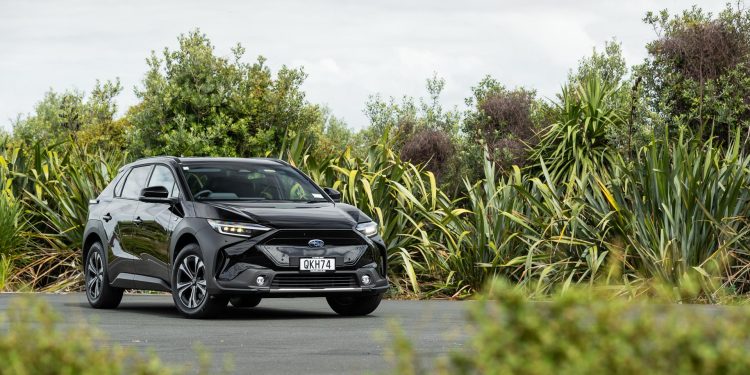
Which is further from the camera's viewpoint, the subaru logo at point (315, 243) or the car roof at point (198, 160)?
the car roof at point (198, 160)

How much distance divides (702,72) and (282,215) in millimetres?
15381

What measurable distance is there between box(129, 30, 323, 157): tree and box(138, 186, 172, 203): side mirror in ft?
92.0

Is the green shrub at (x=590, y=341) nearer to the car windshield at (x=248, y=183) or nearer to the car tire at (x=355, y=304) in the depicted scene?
the car tire at (x=355, y=304)

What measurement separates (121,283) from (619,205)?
19.6 feet

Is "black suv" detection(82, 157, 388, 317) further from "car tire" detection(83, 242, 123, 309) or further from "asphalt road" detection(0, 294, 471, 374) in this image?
"asphalt road" detection(0, 294, 471, 374)

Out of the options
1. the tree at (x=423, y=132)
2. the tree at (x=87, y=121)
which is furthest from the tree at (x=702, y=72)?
the tree at (x=87, y=121)

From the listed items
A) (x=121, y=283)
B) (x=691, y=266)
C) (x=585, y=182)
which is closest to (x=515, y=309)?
(x=121, y=283)

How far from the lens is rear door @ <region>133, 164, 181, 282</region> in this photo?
41.8 ft

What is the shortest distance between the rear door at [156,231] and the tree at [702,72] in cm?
1324

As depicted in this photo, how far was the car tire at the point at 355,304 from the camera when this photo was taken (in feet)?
42.2

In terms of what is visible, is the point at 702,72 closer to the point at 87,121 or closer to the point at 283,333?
the point at 283,333

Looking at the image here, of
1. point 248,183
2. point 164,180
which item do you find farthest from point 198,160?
point 248,183

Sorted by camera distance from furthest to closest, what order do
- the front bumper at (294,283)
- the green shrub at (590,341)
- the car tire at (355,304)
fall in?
the car tire at (355,304) → the front bumper at (294,283) → the green shrub at (590,341)

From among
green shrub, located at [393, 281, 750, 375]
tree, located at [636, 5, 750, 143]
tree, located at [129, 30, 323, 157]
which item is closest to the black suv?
green shrub, located at [393, 281, 750, 375]
